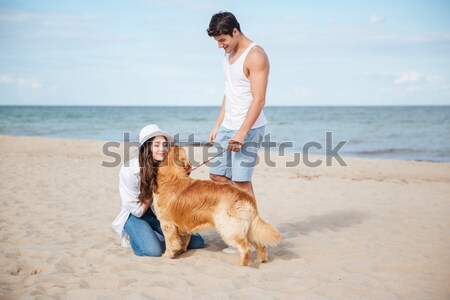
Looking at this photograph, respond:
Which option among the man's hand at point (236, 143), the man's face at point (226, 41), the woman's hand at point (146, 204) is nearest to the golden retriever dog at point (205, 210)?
the woman's hand at point (146, 204)

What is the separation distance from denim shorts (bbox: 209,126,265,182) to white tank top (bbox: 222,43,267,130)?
0.28 ft

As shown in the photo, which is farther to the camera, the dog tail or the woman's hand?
the woman's hand

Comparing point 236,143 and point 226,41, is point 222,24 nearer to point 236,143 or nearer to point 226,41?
point 226,41

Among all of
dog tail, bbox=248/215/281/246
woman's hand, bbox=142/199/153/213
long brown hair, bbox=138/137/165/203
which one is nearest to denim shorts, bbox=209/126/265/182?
dog tail, bbox=248/215/281/246

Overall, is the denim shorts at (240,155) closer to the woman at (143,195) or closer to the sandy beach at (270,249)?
the woman at (143,195)

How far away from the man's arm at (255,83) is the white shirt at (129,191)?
1125mm

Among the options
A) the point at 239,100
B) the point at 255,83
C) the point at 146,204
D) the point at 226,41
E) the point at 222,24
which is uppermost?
the point at 222,24

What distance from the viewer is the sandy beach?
322 cm

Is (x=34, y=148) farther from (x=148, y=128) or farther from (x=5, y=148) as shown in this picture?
(x=148, y=128)

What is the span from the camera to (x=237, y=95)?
392 centimetres

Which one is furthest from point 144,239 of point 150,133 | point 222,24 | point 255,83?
point 222,24

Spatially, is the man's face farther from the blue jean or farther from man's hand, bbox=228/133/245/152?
the blue jean

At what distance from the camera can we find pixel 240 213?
3.52m

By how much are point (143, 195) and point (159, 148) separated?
1.86ft
